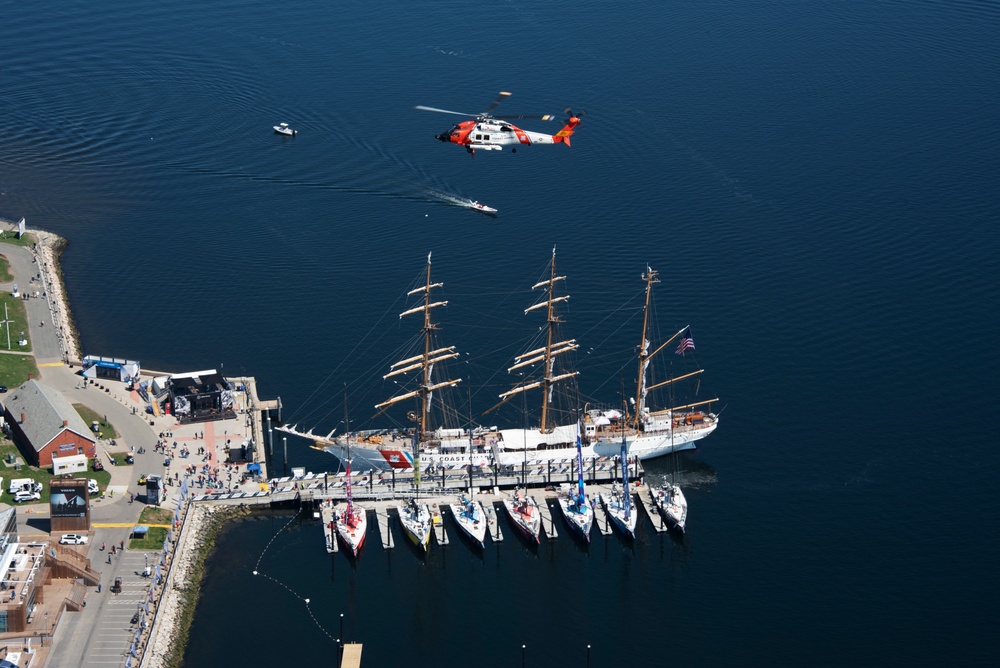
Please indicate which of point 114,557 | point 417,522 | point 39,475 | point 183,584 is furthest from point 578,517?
point 39,475

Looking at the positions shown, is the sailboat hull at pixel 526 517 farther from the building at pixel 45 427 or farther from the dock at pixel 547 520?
the building at pixel 45 427

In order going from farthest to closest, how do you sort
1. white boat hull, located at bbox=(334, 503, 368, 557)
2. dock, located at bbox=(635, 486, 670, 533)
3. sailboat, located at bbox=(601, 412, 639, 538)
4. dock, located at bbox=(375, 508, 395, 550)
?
dock, located at bbox=(635, 486, 670, 533) < sailboat, located at bbox=(601, 412, 639, 538) < dock, located at bbox=(375, 508, 395, 550) < white boat hull, located at bbox=(334, 503, 368, 557)

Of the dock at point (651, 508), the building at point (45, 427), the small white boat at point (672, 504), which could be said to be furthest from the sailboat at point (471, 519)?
the building at point (45, 427)

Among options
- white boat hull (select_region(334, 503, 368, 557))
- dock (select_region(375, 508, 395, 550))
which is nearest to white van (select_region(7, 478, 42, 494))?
white boat hull (select_region(334, 503, 368, 557))

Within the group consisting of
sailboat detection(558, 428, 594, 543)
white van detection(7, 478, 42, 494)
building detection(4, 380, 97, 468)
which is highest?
building detection(4, 380, 97, 468)

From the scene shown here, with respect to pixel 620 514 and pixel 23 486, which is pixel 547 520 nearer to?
pixel 620 514

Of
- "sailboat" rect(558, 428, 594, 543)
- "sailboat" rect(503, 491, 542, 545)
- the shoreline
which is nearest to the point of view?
the shoreline

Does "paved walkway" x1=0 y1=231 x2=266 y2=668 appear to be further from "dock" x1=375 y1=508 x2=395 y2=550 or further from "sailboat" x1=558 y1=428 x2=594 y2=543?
"sailboat" x1=558 y1=428 x2=594 y2=543
